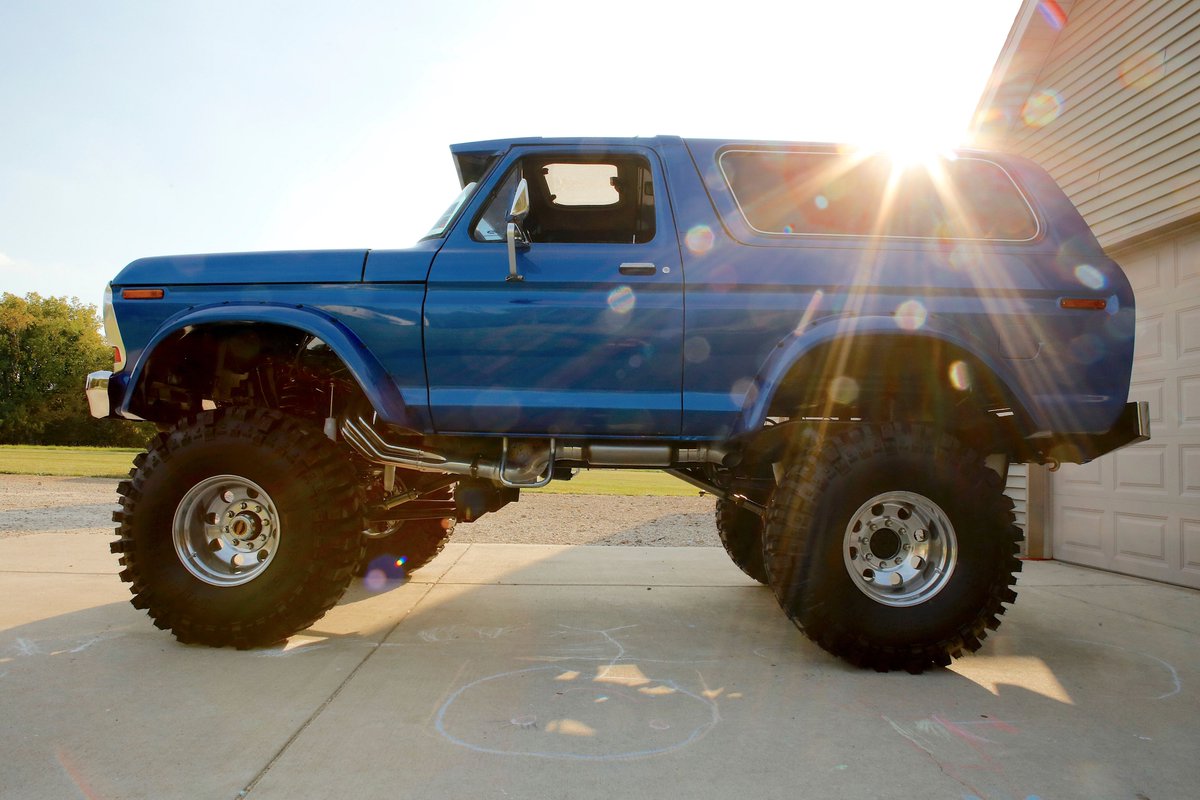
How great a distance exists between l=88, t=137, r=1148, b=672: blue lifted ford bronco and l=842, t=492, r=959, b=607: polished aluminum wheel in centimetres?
1

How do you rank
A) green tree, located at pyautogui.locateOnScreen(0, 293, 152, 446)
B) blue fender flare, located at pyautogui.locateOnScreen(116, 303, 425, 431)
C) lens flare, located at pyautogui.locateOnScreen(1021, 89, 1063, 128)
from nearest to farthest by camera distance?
blue fender flare, located at pyautogui.locateOnScreen(116, 303, 425, 431), lens flare, located at pyautogui.locateOnScreen(1021, 89, 1063, 128), green tree, located at pyautogui.locateOnScreen(0, 293, 152, 446)

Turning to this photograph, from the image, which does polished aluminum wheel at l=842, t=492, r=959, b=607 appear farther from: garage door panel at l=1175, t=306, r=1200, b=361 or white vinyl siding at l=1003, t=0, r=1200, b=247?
white vinyl siding at l=1003, t=0, r=1200, b=247

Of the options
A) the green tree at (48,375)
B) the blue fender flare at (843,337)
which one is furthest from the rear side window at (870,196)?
the green tree at (48,375)

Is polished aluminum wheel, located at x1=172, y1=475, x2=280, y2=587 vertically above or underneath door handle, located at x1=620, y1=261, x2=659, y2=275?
underneath

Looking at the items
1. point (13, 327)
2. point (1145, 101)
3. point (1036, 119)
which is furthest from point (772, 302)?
point (13, 327)

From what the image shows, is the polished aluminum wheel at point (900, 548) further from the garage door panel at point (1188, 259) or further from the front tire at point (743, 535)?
the garage door panel at point (1188, 259)

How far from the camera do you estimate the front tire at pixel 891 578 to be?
292cm

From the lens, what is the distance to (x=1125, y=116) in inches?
220

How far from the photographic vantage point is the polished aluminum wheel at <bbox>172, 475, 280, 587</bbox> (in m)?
3.15

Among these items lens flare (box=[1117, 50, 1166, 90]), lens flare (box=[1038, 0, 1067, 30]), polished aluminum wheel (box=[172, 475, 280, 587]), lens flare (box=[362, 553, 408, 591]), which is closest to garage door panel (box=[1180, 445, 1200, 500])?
lens flare (box=[1117, 50, 1166, 90])

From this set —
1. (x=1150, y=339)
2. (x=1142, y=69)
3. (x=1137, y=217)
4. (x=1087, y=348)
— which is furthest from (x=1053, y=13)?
(x=1087, y=348)

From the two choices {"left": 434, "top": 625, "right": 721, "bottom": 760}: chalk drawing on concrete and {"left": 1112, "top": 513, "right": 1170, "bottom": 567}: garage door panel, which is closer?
{"left": 434, "top": 625, "right": 721, "bottom": 760}: chalk drawing on concrete

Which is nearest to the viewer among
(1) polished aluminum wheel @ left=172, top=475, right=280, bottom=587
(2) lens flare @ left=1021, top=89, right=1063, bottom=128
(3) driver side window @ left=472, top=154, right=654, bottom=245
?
(1) polished aluminum wheel @ left=172, top=475, right=280, bottom=587

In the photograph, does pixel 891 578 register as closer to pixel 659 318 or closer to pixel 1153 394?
pixel 659 318
